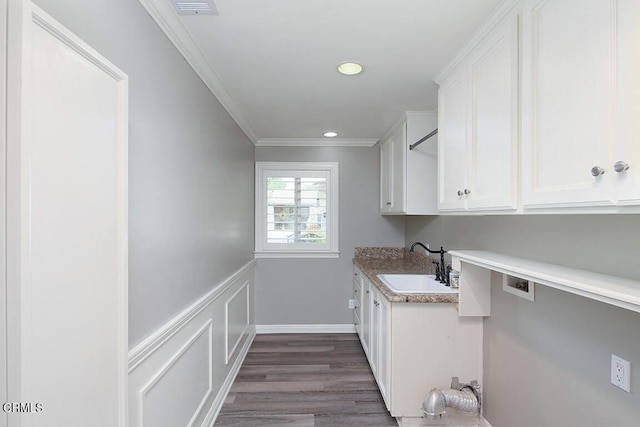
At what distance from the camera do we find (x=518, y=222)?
1681 mm

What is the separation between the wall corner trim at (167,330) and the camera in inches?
45.6

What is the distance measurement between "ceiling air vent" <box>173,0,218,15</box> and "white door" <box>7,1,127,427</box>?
0.64 meters

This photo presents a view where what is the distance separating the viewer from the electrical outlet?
1.10 metres

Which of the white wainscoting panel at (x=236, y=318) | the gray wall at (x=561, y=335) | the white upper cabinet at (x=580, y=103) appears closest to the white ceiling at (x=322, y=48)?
the white upper cabinet at (x=580, y=103)

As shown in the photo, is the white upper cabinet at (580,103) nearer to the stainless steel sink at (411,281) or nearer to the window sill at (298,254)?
the stainless steel sink at (411,281)

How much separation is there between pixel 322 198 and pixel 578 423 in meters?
2.93

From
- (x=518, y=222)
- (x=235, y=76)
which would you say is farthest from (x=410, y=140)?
(x=235, y=76)

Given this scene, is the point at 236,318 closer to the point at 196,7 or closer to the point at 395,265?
the point at 395,265

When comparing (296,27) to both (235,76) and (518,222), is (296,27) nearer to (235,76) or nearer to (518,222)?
(235,76)

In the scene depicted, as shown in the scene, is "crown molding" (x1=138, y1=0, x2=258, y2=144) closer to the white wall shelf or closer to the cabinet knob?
the cabinet knob

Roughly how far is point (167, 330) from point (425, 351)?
1.52m

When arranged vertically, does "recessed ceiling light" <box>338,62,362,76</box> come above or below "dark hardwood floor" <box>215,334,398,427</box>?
above

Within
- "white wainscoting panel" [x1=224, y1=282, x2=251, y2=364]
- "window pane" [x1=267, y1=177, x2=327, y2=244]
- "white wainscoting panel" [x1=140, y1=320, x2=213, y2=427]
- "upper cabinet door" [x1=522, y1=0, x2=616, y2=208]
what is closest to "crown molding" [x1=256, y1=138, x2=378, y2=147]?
"window pane" [x1=267, y1=177, x2=327, y2=244]

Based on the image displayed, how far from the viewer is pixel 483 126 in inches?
57.9
